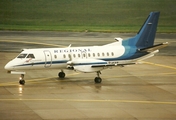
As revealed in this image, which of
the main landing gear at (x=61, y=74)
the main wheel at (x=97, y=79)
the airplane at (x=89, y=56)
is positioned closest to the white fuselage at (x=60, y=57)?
the airplane at (x=89, y=56)

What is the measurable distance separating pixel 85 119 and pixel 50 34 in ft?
137

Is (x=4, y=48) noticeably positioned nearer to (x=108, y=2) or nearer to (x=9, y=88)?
(x=9, y=88)

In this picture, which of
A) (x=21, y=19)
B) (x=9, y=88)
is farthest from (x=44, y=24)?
(x=9, y=88)

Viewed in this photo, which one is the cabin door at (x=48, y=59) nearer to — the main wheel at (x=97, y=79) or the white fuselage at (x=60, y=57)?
the white fuselage at (x=60, y=57)

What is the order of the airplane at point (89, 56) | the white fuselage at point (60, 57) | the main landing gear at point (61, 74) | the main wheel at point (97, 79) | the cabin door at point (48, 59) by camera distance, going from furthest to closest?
1. the main landing gear at point (61, 74)
2. the main wheel at point (97, 79)
3. the cabin door at point (48, 59)
4. the airplane at point (89, 56)
5. the white fuselage at point (60, 57)

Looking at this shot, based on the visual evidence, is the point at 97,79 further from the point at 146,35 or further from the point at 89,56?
the point at 146,35

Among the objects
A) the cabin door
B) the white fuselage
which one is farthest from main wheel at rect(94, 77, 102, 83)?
the cabin door

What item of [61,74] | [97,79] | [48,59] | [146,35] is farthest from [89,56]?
[146,35]

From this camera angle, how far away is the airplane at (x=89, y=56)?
128ft

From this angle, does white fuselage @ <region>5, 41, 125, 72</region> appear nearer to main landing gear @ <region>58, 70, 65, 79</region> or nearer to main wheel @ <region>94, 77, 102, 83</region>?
main wheel @ <region>94, 77, 102, 83</region>

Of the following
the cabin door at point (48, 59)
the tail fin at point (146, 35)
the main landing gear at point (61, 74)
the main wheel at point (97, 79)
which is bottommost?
the main wheel at point (97, 79)

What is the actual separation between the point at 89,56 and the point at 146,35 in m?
5.69

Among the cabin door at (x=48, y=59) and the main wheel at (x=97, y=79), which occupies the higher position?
the cabin door at (x=48, y=59)

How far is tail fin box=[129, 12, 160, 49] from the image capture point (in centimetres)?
4331
